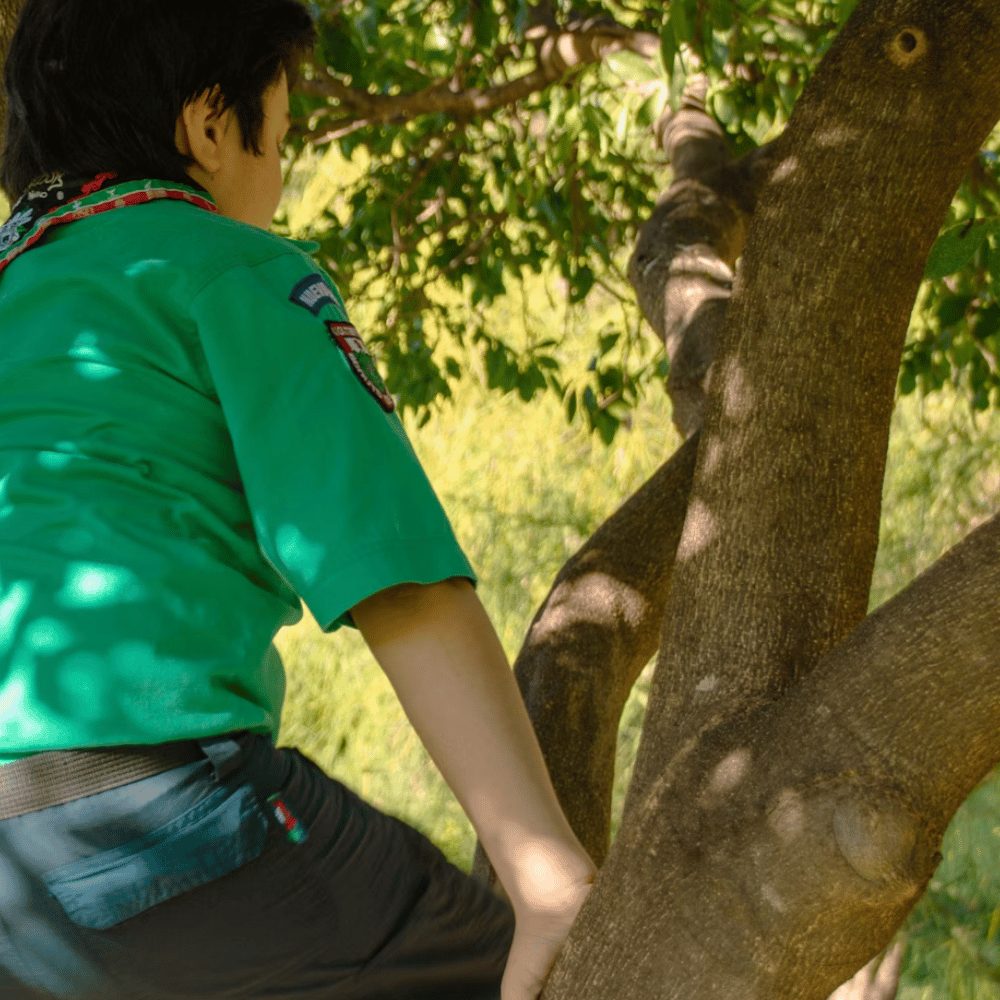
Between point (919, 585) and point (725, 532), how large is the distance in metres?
0.35

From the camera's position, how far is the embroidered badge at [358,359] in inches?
47.8

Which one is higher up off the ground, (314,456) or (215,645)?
(314,456)

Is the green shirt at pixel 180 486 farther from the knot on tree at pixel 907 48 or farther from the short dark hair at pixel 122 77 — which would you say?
the knot on tree at pixel 907 48

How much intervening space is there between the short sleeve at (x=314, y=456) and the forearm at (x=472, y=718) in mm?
35

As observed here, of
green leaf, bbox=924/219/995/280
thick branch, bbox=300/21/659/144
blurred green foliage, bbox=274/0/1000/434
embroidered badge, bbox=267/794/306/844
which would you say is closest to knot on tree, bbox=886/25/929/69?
green leaf, bbox=924/219/995/280

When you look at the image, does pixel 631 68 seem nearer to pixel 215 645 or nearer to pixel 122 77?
pixel 122 77

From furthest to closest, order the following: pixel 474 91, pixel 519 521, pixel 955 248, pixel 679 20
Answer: pixel 519 521, pixel 474 91, pixel 679 20, pixel 955 248

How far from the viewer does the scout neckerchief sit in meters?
1.30

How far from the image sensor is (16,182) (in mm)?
1477

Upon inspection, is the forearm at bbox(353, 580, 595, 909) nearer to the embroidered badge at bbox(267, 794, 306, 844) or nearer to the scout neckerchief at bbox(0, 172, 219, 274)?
the embroidered badge at bbox(267, 794, 306, 844)

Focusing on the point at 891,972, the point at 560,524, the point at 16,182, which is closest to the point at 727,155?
the point at 891,972

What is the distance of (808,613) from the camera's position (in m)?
1.62

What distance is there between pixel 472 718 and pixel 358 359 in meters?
0.30

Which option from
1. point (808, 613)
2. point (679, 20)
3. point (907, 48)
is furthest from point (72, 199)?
point (679, 20)
